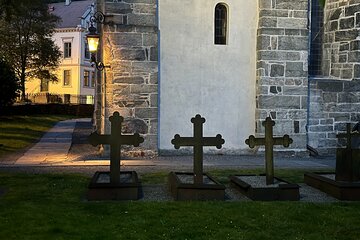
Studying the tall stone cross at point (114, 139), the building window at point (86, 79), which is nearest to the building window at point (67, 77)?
the building window at point (86, 79)

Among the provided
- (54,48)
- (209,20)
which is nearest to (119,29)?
(209,20)

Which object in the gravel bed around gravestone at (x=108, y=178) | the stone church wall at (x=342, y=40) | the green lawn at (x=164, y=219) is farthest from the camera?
the stone church wall at (x=342, y=40)

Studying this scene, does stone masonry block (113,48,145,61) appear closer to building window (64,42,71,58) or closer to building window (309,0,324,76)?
building window (309,0,324,76)

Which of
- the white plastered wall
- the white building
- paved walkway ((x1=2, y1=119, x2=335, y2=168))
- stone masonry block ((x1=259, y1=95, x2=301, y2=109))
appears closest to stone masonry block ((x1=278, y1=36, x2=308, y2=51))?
the white plastered wall

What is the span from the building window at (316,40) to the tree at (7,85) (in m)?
15.9

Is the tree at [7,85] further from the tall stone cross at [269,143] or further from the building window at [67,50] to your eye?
the building window at [67,50]

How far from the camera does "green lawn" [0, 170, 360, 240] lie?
5.96 meters

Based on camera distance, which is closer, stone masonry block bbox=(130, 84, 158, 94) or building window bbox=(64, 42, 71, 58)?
stone masonry block bbox=(130, 84, 158, 94)

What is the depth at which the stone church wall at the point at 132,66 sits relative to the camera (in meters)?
13.5

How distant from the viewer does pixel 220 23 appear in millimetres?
14844

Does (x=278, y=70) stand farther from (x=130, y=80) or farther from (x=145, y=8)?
(x=130, y=80)

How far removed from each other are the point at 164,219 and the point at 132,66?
7.51m

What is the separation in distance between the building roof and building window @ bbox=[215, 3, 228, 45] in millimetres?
39318

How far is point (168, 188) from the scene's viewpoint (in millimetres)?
9000
